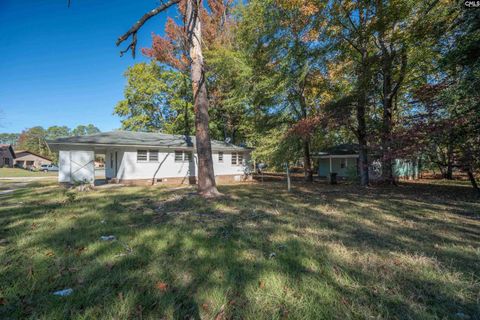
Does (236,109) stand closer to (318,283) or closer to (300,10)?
(300,10)

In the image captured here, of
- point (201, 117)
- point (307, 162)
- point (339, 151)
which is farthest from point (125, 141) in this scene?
point (339, 151)

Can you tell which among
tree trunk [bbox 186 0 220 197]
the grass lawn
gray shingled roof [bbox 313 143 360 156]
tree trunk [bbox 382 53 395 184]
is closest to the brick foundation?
tree trunk [bbox 186 0 220 197]

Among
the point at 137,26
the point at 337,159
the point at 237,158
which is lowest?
the point at 337,159

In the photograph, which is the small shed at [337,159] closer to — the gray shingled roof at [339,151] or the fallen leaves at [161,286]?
the gray shingled roof at [339,151]

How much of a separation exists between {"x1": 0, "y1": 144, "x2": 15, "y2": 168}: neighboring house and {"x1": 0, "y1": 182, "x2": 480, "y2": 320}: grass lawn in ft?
191

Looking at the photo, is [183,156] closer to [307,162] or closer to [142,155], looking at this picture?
[142,155]

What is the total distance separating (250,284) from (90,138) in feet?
47.2

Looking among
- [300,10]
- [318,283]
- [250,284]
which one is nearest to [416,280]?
[318,283]

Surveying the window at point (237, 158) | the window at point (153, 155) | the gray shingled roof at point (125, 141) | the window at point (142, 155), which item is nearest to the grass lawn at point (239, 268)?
the gray shingled roof at point (125, 141)

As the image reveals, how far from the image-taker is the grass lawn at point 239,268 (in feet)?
6.91

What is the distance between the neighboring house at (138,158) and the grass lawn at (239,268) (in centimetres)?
812

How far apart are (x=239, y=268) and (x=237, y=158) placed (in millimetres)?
16377

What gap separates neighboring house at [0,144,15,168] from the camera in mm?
45062

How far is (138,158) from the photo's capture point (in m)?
14.3
